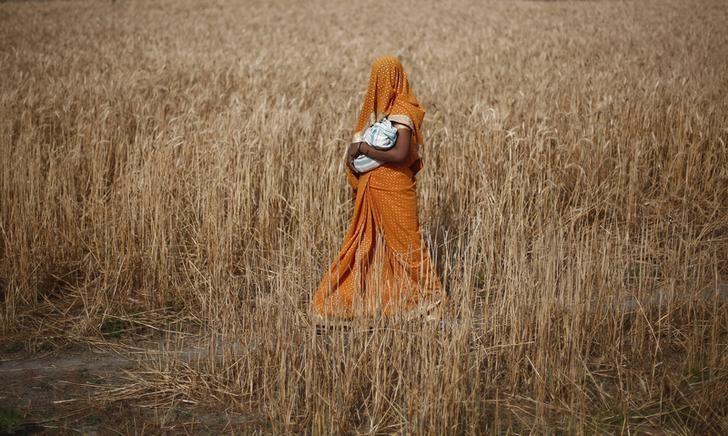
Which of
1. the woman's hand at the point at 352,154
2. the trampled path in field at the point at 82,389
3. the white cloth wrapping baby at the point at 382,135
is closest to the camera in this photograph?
the trampled path in field at the point at 82,389

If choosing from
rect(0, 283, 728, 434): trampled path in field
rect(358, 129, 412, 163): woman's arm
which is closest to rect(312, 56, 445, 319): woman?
rect(358, 129, 412, 163): woman's arm

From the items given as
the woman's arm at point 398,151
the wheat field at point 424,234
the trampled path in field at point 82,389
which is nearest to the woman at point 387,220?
the woman's arm at point 398,151

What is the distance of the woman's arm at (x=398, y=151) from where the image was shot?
3.75 m

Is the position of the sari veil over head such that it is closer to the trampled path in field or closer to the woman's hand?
the woman's hand

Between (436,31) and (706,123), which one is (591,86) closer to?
(706,123)

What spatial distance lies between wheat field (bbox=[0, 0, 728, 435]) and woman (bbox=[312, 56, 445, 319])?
16cm

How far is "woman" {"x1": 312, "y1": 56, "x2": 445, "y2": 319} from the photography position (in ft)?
12.4

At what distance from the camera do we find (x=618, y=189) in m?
5.24

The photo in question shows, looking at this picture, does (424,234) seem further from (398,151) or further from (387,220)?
(398,151)

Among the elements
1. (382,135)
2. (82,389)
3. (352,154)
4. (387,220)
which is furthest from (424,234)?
(82,389)

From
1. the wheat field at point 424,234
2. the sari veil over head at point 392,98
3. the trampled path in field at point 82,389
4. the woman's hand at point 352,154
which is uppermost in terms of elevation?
the sari veil over head at point 392,98

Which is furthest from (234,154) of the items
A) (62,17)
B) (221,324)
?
(62,17)

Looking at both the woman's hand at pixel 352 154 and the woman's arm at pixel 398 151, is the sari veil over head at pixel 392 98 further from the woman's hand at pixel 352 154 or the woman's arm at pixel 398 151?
the woman's hand at pixel 352 154

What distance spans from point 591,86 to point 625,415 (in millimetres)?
5867
